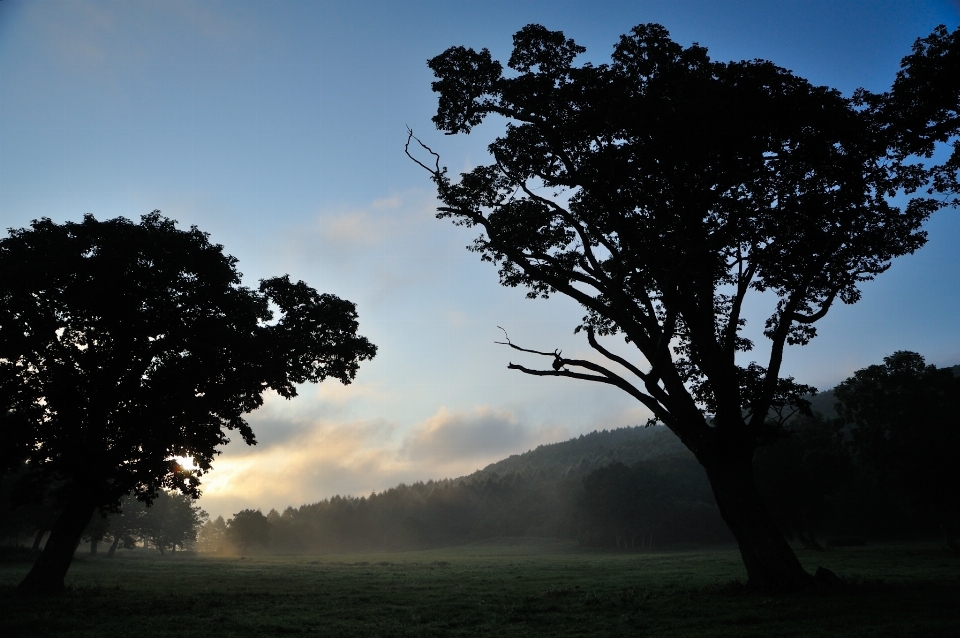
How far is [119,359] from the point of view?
2712 cm

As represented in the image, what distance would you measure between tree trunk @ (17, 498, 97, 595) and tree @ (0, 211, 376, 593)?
0.05 metres

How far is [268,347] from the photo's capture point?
29.5 metres

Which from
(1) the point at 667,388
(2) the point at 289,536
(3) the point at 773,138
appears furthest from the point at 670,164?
(2) the point at 289,536

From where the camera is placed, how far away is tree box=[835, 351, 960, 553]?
45219 millimetres

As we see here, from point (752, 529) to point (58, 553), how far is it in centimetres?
2865

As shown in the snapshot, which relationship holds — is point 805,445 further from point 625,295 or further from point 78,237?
point 78,237

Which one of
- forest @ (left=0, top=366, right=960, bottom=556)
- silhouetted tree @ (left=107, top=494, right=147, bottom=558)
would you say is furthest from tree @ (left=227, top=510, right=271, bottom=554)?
silhouetted tree @ (left=107, top=494, right=147, bottom=558)

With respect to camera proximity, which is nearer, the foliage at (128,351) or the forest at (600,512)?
the foliage at (128,351)

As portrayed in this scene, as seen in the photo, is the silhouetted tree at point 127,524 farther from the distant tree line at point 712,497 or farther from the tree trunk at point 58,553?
the tree trunk at point 58,553

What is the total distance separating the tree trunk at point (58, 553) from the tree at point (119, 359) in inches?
1.9

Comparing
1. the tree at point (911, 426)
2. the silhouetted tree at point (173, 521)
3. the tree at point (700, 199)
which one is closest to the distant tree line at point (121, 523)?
the silhouetted tree at point (173, 521)

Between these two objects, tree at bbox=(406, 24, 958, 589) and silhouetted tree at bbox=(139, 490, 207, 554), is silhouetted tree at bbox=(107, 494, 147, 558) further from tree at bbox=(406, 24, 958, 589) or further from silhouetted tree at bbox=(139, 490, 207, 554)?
tree at bbox=(406, 24, 958, 589)

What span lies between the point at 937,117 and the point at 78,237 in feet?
114

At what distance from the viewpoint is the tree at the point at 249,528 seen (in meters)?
139
